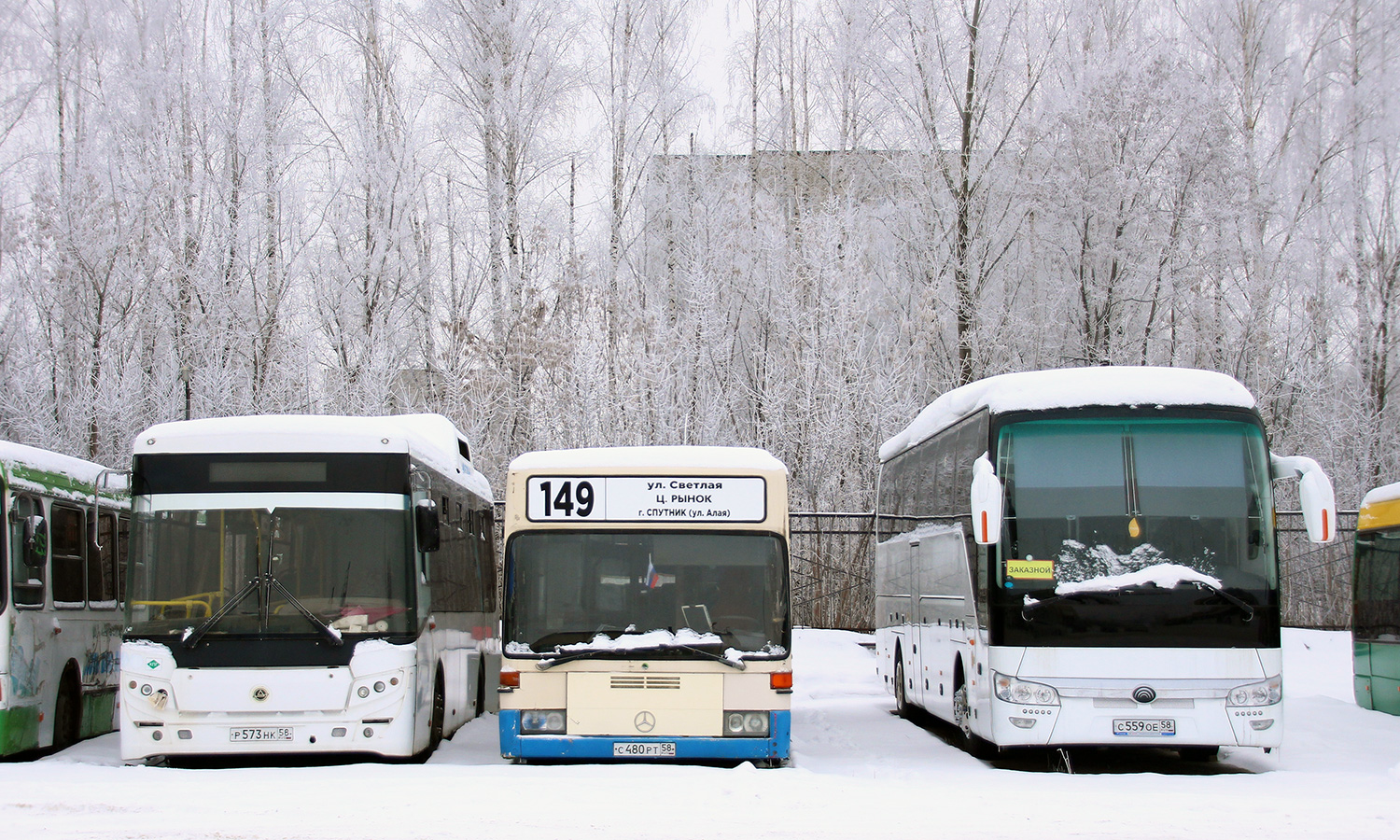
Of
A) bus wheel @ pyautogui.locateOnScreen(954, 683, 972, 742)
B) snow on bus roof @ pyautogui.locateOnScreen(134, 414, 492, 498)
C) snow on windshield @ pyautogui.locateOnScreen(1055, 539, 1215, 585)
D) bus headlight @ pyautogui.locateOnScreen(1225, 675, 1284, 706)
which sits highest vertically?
snow on bus roof @ pyautogui.locateOnScreen(134, 414, 492, 498)

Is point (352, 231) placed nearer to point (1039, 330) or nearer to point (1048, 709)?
point (1039, 330)

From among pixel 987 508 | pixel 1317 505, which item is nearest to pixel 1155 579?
pixel 1317 505

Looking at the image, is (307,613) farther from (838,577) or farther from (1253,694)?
(838,577)

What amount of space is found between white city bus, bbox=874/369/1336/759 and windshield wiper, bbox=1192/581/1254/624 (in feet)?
0.04

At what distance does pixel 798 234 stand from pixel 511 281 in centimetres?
705

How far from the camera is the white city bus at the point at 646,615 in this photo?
9969mm

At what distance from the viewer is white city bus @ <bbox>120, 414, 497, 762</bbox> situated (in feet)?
32.1

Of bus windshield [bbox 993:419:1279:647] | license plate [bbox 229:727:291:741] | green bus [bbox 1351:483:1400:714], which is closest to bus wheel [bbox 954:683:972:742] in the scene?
bus windshield [bbox 993:419:1279:647]

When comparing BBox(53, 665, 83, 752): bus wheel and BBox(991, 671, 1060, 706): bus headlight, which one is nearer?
BBox(991, 671, 1060, 706): bus headlight

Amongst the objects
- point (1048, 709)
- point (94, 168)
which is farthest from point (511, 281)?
point (1048, 709)

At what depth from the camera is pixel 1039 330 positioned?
2858 centimetres

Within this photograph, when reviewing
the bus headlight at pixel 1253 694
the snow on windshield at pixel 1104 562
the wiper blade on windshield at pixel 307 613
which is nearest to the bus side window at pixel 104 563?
the wiper blade on windshield at pixel 307 613

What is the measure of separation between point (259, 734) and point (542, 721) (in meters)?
2.23

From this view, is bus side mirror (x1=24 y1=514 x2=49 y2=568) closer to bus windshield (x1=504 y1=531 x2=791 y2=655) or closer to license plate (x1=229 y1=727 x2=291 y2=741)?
license plate (x1=229 y1=727 x2=291 y2=741)
